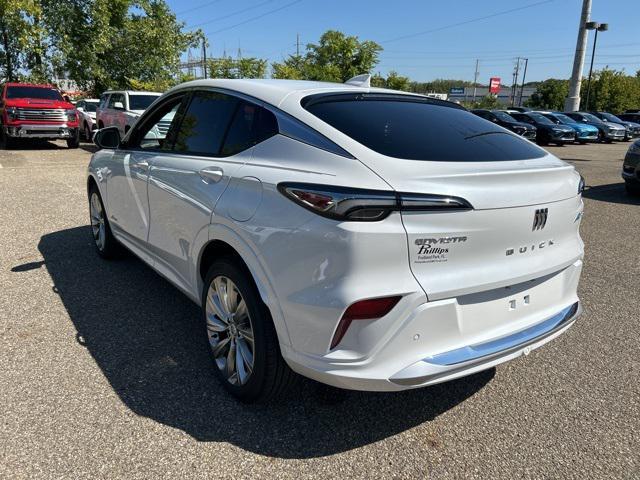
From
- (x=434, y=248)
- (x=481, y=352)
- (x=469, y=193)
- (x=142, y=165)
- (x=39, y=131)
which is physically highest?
(x=469, y=193)

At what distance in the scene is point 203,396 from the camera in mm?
2838

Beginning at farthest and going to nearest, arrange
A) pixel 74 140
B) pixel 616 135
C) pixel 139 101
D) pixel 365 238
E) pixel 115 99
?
pixel 616 135 → pixel 74 140 → pixel 115 99 → pixel 139 101 → pixel 365 238

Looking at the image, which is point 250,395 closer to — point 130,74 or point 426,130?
point 426,130

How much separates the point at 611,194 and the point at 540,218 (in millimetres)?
9219

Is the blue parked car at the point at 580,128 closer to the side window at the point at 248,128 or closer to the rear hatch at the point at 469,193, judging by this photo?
the rear hatch at the point at 469,193

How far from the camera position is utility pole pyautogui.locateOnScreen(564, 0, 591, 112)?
33125mm

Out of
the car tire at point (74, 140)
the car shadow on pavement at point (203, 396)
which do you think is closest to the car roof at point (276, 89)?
the car shadow on pavement at point (203, 396)

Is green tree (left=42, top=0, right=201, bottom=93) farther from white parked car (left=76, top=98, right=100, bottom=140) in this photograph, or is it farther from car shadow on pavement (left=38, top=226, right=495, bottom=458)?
car shadow on pavement (left=38, top=226, right=495, bottom=458)

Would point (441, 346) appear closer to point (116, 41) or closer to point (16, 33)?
point (16, 33)

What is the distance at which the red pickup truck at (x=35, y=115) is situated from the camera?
49.8ft

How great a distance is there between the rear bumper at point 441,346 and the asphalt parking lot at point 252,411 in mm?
466

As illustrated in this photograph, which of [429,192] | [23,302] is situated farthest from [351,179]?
[23,302]

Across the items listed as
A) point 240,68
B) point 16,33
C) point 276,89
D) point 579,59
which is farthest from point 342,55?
point 276,89

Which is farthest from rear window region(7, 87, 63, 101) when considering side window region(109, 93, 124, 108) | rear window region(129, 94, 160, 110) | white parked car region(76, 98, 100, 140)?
rear window region(129, 94, 160, 110)
